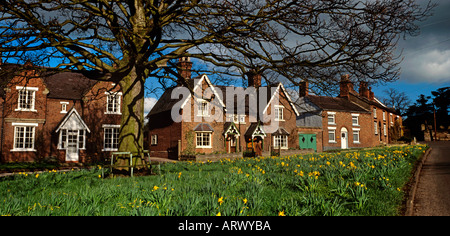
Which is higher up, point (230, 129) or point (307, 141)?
point (230, 129)

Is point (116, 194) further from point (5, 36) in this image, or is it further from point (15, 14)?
point (15, 14)

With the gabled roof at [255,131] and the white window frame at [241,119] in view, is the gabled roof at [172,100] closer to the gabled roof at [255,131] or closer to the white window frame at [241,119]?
the white window frame at [241,119]

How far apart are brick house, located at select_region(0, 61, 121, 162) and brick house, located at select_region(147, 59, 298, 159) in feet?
18.3

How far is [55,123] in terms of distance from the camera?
27531 mm

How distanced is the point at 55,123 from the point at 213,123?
632 inches

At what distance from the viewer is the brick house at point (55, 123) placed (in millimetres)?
25234

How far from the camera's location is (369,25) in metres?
7.97

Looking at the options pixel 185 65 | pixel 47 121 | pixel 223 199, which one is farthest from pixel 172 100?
pixel 223 199

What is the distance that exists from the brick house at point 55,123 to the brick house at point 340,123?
25.3 m

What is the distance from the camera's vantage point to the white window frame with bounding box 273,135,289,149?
35544 mm

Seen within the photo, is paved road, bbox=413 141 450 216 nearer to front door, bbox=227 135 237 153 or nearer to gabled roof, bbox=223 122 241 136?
gabled roof, bbox=223 122 241 136

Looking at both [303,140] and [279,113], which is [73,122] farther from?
[303,140]
